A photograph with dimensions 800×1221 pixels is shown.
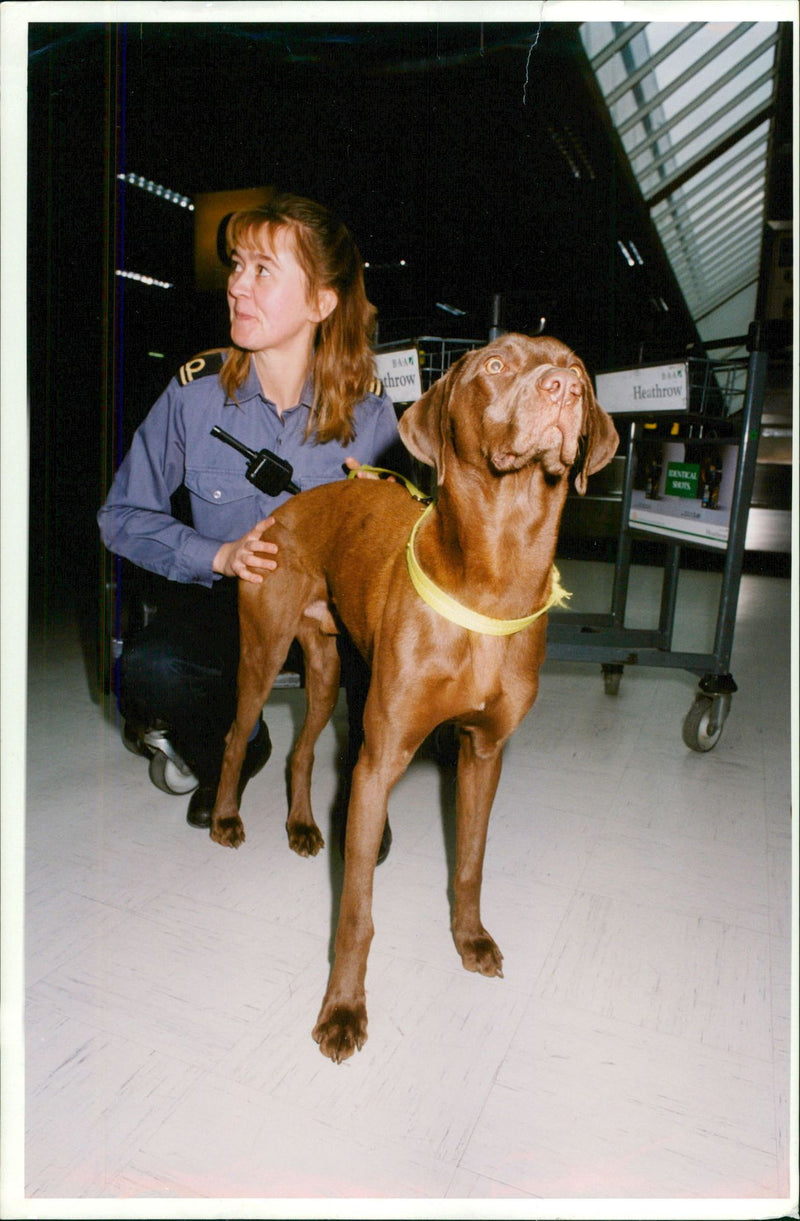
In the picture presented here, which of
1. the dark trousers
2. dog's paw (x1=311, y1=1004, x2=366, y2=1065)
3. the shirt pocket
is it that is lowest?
dog's paw (x1=311, y1=1004, x2=366, y2=1065)

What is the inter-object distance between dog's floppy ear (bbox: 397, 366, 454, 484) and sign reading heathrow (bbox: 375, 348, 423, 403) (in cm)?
167

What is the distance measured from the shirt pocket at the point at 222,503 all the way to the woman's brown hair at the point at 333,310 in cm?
27

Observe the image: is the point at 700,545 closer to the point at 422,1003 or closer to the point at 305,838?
the point at 305,838

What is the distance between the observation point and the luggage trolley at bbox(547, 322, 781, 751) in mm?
2893

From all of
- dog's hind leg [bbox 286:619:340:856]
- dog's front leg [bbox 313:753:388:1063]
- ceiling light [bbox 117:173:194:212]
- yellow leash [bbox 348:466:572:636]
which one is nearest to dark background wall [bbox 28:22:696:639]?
ceiling light [bbox 117:173:194:212]

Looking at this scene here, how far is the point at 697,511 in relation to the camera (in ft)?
10.4

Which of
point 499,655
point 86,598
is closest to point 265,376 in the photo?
point 499,655

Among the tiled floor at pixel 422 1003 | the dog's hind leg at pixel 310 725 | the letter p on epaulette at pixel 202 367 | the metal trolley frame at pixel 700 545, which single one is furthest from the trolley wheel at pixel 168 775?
the metal trolley frame at pixel 700 545

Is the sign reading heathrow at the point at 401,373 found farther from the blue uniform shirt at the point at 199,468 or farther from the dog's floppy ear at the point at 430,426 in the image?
the dog's floppy ear at the point at 430,426

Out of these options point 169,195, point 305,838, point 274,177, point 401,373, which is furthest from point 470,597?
point 169,195

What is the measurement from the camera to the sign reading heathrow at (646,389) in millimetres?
3158

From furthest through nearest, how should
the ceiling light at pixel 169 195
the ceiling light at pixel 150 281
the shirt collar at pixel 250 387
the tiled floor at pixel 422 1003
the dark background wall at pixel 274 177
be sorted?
the ceiling light at pixel 150 281 → the ceiling light at pixel 169 195 → the shirt collar at pixel 250 387 → the dark background wall at pixel 274 177 → the tiled floor at pixel 422 1003

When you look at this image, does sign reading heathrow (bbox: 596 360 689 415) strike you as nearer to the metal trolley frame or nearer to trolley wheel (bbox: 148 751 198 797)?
the metal trolley frame

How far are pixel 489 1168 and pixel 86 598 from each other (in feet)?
17.1
